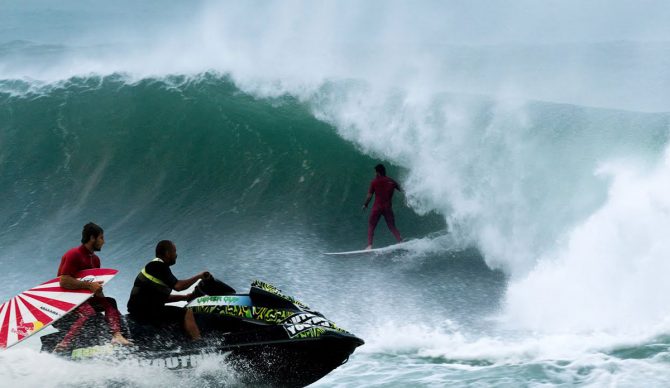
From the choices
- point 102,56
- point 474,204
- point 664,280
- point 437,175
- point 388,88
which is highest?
point 102,56

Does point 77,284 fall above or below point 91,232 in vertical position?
below

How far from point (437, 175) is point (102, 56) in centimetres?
1094

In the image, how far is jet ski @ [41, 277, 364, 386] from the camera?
19.2ft

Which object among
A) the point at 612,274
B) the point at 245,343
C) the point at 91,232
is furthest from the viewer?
the point at 612,274

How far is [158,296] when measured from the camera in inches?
235

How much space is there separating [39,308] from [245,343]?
167 cm

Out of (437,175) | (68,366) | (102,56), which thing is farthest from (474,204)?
(102,56)

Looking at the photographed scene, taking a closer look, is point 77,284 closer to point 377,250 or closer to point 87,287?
point 87,287

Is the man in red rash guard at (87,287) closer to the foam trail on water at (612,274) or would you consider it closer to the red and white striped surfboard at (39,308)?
the red and white striped surfboard at (39,308)

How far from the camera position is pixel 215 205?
1273cm

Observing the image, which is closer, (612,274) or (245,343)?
(245,343)

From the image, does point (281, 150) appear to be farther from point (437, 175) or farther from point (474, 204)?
point (474, 204)

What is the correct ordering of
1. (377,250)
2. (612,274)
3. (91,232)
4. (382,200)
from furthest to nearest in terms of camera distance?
(382,200)
(377,250)
(612,274)
(91,232)

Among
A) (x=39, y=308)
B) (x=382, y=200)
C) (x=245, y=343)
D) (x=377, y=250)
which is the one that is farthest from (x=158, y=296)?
(x=382, y=200)
